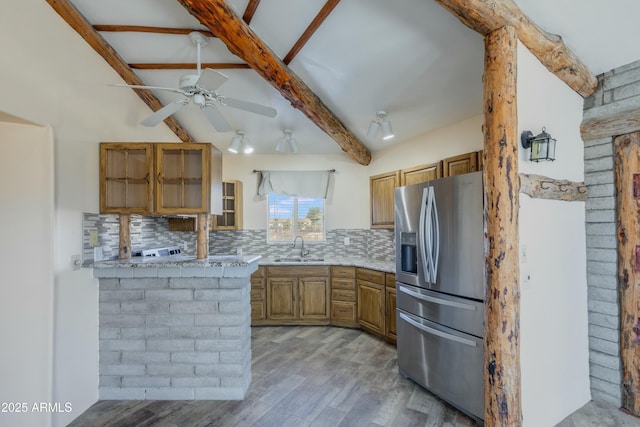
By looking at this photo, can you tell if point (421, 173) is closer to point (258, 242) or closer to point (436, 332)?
point (436, 332)

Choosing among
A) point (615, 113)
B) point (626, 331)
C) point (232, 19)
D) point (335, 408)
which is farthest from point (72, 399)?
point (615, 113)

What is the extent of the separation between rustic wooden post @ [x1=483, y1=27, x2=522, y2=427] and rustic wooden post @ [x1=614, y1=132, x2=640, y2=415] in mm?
1092

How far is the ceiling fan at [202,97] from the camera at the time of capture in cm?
205

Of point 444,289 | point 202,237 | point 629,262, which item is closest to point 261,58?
point 202,237

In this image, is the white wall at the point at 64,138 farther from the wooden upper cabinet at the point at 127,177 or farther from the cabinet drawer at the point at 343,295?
the cabinet drawer at the point at 343,295

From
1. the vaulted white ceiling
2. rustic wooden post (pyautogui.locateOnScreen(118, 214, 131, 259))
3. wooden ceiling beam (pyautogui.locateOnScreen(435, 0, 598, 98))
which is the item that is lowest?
rustic wooden post (pyautogui.locateOnScreen(118, 214, 131, 259))

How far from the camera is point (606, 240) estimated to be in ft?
7.28

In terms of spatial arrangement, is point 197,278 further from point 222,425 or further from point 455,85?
point 455,85

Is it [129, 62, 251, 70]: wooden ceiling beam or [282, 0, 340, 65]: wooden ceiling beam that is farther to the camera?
[129, 62, 251, 70]: wooden ceiling beam

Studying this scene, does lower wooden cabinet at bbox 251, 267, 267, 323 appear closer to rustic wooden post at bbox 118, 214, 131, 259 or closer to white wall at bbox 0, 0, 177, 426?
rustic wooden post at bbox 118, 214, 131, 259

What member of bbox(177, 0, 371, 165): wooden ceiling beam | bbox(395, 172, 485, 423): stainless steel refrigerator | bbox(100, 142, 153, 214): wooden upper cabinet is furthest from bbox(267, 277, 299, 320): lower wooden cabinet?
bbox(177, 0, 371, 165): wooden ceiling beam

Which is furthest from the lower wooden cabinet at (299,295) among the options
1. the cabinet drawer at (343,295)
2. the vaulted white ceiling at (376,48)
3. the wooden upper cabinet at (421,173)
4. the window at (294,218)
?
the vaulted white ceiling at (376,48)

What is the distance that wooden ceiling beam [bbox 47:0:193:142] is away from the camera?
7.27ft

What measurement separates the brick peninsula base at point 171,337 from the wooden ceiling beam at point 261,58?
1.85 m
